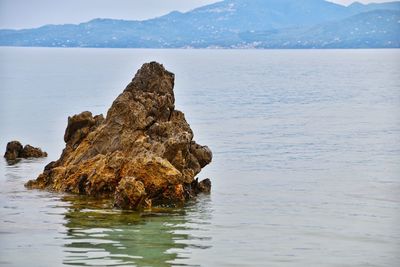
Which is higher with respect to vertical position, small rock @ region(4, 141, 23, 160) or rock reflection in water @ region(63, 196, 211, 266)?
small rock @ region(4, 141, 23, 160)

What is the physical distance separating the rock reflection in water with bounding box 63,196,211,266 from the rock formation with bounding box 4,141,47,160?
1428 centimetres

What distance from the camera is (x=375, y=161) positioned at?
48.6 metres

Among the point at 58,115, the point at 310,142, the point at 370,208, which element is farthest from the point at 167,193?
the point at 58,115

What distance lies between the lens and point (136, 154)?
34.9 metres

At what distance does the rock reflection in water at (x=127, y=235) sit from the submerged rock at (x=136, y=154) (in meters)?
1.03

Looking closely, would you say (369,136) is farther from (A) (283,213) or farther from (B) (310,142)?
(A) (283,213)

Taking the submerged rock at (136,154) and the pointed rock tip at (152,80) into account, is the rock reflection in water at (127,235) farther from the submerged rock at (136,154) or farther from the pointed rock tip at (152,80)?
the pointed rock tip at (152,80)

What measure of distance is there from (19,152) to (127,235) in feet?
72.8

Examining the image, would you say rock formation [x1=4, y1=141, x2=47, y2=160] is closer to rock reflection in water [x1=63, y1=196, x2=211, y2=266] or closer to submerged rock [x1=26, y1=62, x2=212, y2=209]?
submerged rock [x1=26, y1=62, x2=212, y2=209]

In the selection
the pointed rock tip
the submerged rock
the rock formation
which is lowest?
the rock formation

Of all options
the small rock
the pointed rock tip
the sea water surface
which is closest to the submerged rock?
the pointed rock tip

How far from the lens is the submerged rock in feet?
108

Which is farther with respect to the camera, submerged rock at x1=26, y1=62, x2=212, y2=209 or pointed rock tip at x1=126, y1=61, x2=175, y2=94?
pointed rock tip at x1=126, y1=61, x2=175, y2=94

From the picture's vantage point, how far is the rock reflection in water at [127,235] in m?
24.7
